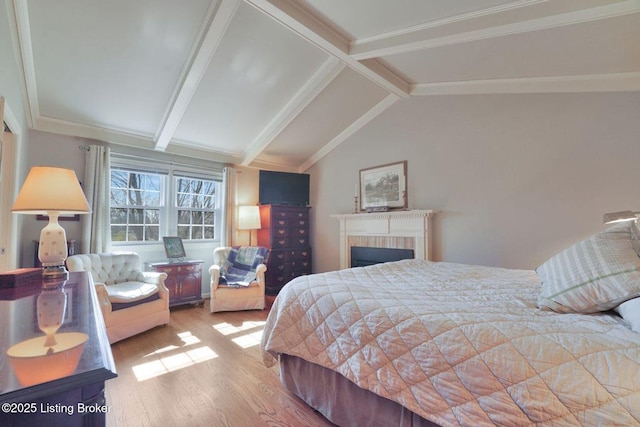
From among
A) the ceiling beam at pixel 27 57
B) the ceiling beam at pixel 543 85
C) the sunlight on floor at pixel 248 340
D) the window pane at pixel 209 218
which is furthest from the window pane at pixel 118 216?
the ceiling beam at pixel 543 85

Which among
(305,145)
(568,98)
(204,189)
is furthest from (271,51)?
(568,98)

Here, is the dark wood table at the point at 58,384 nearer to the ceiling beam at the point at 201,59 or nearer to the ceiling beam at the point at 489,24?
the ceiling beam at the point at 201,59

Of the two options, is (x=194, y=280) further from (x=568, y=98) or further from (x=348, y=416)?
(x=568, y=98)

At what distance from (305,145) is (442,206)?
2.47m

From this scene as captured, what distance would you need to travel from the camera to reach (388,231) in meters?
3.96

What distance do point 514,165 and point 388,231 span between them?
1652mm

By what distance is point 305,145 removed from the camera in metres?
4.85

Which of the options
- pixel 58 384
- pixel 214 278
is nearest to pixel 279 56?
pixel 214 278

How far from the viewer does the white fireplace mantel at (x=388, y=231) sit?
141 inches

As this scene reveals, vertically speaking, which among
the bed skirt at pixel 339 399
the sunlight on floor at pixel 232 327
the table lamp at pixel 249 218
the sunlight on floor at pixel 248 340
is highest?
the table lamp at pixel 249 218

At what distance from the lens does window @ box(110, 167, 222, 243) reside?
3828 millimetres

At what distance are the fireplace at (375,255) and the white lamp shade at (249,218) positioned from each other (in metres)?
1.61

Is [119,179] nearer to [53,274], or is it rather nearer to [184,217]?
[184,217]

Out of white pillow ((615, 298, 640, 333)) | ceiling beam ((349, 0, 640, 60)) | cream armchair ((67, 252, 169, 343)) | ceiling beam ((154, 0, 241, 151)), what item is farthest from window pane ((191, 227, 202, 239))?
white pillow ((615, 298, 640, 333))
